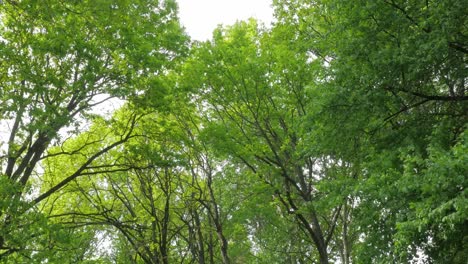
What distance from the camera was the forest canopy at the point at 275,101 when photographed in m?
8.05

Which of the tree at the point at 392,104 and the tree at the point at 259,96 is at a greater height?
the tree at the point at 259,96

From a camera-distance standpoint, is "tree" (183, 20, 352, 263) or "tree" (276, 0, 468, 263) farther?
"tree" (183, 20, 352, 263)

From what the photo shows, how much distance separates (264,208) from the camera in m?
16.1

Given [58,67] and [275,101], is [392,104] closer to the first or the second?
[275,101]

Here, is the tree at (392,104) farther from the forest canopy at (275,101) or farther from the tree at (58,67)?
the tree at (58,67)

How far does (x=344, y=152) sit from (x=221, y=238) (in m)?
6.18

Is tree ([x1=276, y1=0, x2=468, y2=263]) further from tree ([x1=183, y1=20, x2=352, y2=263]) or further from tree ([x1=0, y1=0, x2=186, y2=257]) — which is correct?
tree ([x1=0, y1=0, x2=186, y2=257])

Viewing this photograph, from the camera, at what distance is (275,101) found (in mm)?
13031

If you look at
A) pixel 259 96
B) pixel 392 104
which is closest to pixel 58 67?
pixel 259 96

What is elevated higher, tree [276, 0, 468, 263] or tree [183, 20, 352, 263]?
tree [183, 20, 352, 263]

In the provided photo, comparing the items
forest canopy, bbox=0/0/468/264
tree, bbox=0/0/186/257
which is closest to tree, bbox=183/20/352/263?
forest canopy, bbox=0/0/468/264

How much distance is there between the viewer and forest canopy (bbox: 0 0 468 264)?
8055 millimetres

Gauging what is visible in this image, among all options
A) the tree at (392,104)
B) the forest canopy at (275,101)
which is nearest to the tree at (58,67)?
the forest canopy at (275,101)

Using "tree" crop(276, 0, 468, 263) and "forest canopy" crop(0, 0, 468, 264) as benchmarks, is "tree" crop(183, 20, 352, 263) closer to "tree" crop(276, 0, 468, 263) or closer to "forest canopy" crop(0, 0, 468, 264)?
"forest canopy" crop(0, 0, 468, 264)
